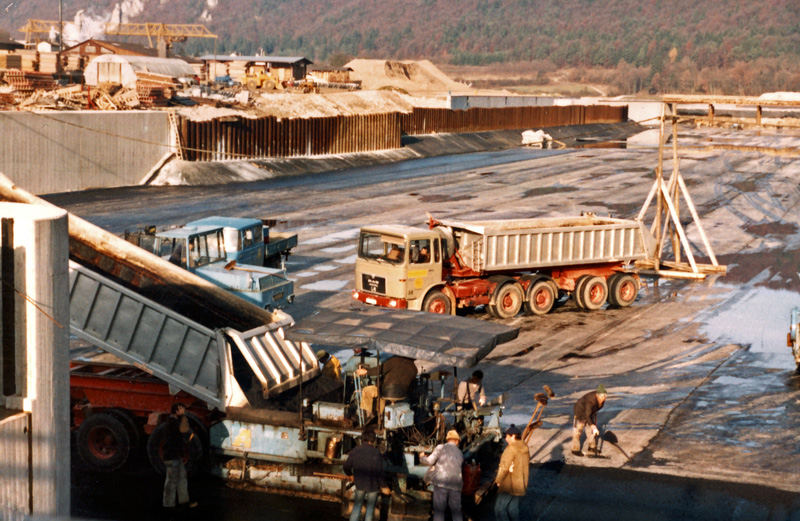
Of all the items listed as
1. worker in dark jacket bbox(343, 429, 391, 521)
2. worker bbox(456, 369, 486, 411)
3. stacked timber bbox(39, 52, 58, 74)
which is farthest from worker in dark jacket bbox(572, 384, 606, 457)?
stacked timber bbox(39, 52, 58, 74)

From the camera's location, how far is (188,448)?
13281mm

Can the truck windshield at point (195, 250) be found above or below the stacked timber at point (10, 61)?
below

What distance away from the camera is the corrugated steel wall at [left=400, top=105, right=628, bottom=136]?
78812mm

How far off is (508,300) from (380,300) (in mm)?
3530

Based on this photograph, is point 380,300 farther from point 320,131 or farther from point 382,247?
point 320,131

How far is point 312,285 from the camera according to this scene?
91.8 feet

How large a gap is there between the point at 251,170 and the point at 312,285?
2698 cm

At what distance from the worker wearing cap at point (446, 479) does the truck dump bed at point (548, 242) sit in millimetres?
13172

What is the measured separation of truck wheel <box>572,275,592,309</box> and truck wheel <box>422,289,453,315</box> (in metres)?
4.27

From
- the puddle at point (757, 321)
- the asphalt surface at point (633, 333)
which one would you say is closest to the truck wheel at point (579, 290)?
the asphalt surface at point (633, 333)

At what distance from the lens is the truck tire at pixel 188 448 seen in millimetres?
13312

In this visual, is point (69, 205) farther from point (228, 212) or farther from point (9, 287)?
→ point (9, 287)

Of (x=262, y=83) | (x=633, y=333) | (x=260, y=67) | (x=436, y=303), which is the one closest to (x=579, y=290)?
(x=633, y=333)

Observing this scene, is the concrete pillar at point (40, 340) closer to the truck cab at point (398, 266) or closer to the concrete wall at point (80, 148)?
the truck cab at point (398, 266)
